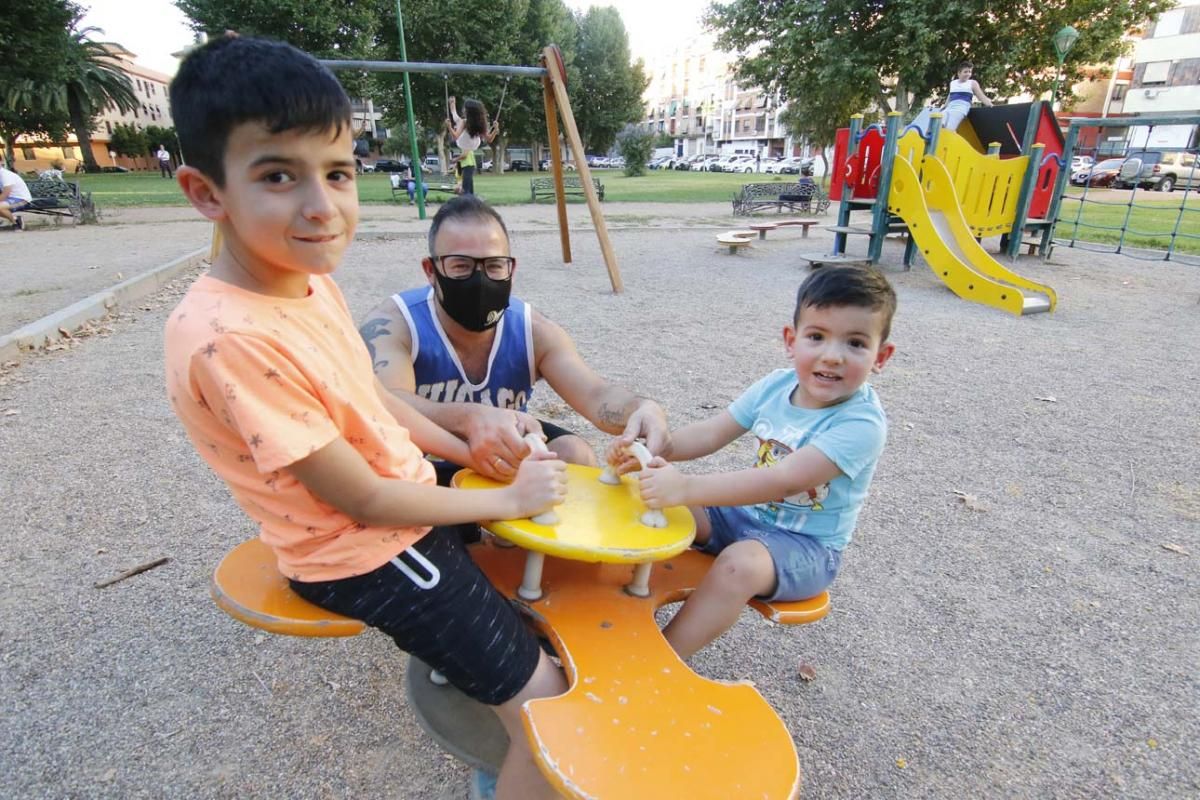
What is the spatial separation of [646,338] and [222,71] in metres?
4.17

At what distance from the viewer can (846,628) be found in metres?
2.09

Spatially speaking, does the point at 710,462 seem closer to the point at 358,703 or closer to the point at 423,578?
the point at 358,703

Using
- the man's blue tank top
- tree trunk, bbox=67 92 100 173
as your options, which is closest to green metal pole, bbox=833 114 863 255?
the man's blue tank top

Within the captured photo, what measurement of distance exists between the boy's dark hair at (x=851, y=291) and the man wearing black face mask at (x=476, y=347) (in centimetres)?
50

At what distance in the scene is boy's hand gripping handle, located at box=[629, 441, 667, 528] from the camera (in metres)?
1.40

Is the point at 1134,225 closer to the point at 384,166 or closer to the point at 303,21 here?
the point at 303,21

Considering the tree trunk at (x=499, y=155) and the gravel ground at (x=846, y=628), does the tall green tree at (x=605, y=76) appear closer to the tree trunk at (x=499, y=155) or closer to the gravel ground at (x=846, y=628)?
the tree trunk at (x=499, y=155)

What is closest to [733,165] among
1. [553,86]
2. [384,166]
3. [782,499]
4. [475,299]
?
[384,166]

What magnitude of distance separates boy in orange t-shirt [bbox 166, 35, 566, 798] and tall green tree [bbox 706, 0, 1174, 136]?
2246 cm

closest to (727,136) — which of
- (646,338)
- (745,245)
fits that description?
(745,245)

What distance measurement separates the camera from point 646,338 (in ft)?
16.6

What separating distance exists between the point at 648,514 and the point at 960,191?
8.50m

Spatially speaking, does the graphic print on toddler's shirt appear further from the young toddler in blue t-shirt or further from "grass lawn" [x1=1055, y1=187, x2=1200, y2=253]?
"grass lawn" [x1=1055, y1=187, x2=1200, y2=253]

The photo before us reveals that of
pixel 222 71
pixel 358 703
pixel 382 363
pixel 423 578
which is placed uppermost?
pixel 222 71
